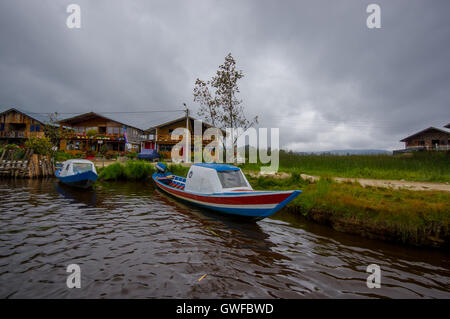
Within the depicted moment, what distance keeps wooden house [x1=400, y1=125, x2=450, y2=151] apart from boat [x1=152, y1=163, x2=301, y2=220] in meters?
46.1

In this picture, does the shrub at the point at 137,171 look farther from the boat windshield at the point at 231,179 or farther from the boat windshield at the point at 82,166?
the boat windshield at the point at 231,179

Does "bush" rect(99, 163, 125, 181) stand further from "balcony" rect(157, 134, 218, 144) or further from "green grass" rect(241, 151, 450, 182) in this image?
"balcony" rect(157, 134, 218, 144)

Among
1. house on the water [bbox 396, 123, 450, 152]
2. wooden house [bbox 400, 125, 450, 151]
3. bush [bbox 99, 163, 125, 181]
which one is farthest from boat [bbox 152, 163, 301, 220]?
wooden house [bbox 400, 125, 450, 151]

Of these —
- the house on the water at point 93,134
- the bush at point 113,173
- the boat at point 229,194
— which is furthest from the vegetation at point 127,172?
the house on the water at point 93,134

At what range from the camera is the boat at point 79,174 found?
1364 centimetres

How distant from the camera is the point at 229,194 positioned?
26.0 feet

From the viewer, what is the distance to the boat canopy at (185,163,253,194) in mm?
8930

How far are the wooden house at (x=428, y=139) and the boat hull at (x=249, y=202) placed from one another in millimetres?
46670

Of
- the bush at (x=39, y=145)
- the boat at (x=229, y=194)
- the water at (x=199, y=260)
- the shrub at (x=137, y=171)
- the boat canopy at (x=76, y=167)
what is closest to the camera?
the water at (x=199, y=260)

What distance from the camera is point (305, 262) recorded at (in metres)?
5.09

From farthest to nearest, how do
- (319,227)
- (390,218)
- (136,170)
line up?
1. (136,170)
2. (319,227)
3. (390,218)
